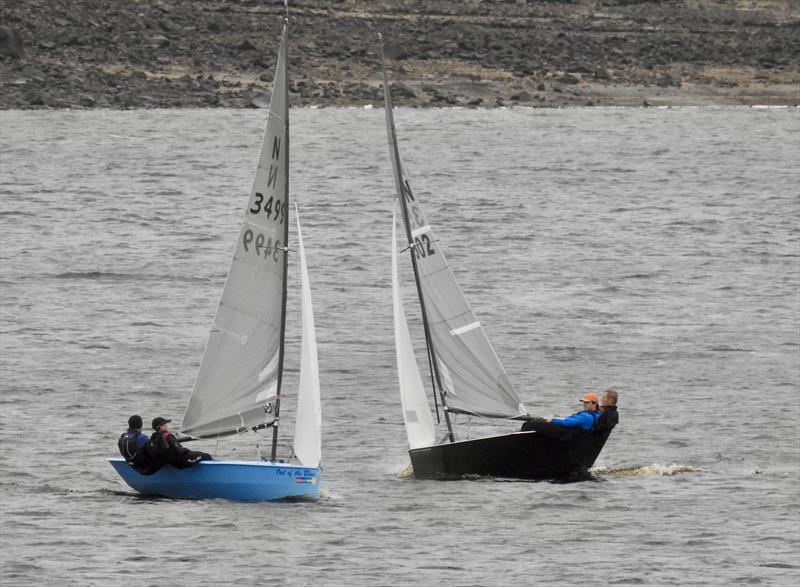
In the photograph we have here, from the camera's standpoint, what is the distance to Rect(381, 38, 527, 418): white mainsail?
33.5 metres

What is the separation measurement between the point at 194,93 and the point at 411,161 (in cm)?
2111

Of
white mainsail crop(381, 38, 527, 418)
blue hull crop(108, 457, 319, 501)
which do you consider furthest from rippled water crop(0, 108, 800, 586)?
white mainsail crop(381, 38, 527, 418)

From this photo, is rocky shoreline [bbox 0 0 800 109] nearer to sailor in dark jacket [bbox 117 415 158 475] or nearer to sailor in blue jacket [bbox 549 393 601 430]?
sailor in dark jacket [bbox 117 415 158 475]

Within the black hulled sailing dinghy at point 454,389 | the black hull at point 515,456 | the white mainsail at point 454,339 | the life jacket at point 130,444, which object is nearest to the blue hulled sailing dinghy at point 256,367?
the life jacket at point 130,444

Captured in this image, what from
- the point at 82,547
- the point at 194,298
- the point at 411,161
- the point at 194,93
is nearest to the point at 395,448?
the point at 82,547

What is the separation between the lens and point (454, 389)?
3394 centimetres

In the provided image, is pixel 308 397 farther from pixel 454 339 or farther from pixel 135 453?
pixel 454 339

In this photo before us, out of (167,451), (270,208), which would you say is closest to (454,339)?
(270,208)

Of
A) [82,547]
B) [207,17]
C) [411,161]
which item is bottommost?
[82,547]

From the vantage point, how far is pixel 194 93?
11188 centimetres

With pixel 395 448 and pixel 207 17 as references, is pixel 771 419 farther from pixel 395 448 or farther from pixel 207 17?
pixel 207 17

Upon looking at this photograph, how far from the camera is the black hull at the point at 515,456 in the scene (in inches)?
1275

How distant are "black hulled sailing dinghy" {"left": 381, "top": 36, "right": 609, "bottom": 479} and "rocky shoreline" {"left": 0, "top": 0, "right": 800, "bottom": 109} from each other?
75738 mm

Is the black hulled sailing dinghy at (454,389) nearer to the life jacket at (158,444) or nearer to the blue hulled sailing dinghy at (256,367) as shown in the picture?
the blue hulled sailing dinghy at (256,367)
